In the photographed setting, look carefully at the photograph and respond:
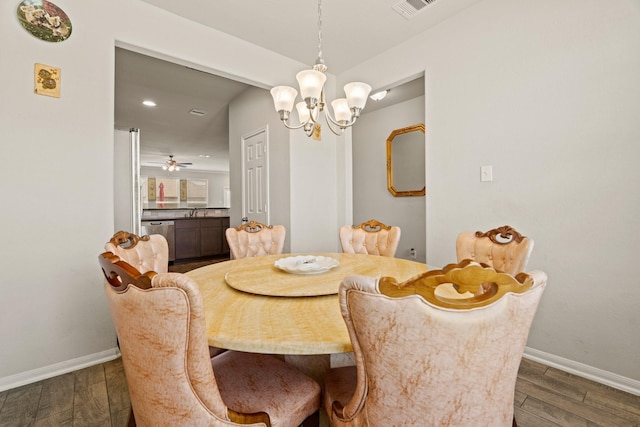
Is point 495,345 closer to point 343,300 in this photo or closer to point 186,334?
point 343,300

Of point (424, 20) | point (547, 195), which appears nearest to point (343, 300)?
point (547, 195)

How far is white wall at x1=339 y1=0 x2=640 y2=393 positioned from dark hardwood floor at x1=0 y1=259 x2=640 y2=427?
0.21 metres

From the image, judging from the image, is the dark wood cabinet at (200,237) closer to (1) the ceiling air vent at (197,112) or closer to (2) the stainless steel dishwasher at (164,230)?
(2) the stainless steel dishwasher at (164,230)

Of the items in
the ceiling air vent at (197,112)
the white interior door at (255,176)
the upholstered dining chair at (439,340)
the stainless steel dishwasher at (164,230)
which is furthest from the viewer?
the stainless steel dishwasher at (164,230)

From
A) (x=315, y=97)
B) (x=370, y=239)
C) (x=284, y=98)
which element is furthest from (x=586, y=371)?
(x=284, y=98)

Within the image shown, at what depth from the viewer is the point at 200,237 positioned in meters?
6.18

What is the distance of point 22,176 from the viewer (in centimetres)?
180

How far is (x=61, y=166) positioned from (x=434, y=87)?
9.50 feet

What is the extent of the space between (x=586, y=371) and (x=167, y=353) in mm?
2386

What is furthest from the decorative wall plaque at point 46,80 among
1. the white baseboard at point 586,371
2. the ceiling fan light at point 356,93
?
the white baseboard at point 586,371

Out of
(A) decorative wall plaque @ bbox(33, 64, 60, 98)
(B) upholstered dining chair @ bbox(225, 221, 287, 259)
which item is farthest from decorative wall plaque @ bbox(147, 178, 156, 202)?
(B) upholstered dining chair @ bbox(225, 221, 287, 259)

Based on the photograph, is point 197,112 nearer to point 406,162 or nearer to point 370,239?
point 406,162

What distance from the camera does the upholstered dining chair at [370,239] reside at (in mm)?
2287

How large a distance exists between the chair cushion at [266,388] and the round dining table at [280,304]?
253mm
